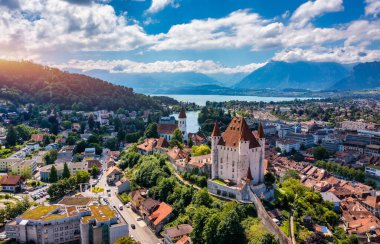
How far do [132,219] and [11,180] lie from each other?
18.9 meters

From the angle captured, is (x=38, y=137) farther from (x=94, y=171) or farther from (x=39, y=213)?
(x=39, y=213)

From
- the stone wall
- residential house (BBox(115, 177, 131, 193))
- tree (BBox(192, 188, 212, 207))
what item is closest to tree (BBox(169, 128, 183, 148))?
residential house (BBox(115, 177, 131, 193))

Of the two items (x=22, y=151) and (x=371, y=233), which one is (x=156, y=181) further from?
(x=22, y=151)

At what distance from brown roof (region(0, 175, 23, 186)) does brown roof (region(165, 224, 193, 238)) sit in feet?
78.4

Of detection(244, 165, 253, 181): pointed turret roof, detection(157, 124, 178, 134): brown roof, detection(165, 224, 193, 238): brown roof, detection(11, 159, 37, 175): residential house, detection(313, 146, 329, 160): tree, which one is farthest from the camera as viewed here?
detection(313, 146, 329, 160): tree

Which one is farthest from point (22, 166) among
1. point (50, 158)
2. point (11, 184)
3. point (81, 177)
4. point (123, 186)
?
point (123, 186)

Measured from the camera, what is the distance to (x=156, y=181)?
1609 inches

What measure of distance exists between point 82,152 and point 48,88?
51.8 meters

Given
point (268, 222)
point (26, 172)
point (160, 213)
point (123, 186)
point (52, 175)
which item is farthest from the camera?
point (26, 172)

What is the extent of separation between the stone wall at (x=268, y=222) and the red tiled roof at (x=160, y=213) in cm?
851

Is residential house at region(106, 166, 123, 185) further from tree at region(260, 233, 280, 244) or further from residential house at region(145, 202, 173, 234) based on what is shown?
tree at region(260, 233, 280, 244)

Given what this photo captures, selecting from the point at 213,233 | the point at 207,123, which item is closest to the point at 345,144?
the point at 207,123

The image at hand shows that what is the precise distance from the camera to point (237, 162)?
112 feet

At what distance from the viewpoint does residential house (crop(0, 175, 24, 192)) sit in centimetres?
4372
